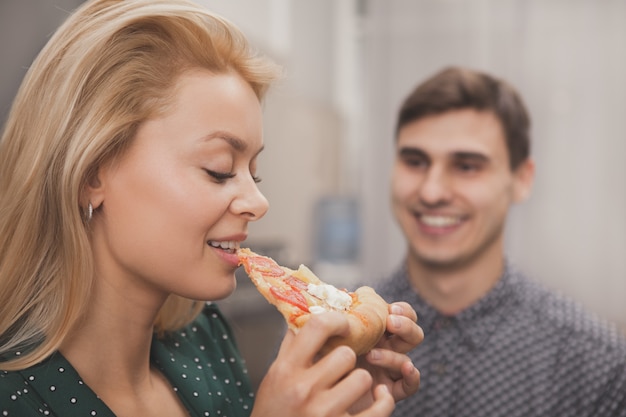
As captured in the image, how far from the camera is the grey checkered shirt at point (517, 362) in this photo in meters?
1.78

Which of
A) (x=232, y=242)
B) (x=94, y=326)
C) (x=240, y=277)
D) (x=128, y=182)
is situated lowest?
(x=240, y=277)

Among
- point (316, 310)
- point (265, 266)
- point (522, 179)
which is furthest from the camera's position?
point (522, 179)

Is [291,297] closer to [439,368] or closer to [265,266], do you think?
[265,266]

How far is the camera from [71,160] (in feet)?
3.50

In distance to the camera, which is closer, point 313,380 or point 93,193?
point 313,380

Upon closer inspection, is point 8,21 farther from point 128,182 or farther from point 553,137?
point 553,137

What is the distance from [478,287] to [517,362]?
0.79 feet

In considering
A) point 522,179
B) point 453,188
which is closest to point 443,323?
point 453,188

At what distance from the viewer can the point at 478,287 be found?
1968 millimetres

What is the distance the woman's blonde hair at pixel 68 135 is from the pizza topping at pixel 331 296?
14.8 inches

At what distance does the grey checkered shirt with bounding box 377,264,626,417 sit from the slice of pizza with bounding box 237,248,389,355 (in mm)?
695

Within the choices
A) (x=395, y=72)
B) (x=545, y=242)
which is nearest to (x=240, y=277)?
(x=395, y=72)

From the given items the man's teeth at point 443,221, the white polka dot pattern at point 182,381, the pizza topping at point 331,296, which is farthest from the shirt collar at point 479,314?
the pizza topping at point 331,296

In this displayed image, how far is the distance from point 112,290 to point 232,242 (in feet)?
0.72
